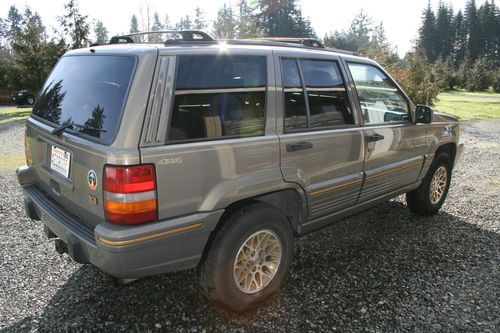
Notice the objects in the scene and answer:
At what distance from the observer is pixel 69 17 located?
72.7ft

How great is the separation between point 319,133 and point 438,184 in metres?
2.55

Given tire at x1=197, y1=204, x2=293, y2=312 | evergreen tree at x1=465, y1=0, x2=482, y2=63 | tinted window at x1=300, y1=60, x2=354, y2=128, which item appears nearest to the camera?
tire at x1=197, y1=204, x2=293, y2=312

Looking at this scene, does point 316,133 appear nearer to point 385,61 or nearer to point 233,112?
point 233,112

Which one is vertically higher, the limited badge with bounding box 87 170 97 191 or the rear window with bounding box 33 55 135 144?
the rear window with bounding box 33 55 135 144

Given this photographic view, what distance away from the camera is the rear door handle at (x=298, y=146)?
9.46 feet

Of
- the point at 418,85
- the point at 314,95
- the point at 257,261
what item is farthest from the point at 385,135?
the point at 418,85

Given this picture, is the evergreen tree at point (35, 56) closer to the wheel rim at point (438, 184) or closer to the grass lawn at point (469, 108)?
the grass lawn at point (469, 108)

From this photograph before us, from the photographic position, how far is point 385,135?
377 cm

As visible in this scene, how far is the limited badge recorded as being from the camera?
2364 mm

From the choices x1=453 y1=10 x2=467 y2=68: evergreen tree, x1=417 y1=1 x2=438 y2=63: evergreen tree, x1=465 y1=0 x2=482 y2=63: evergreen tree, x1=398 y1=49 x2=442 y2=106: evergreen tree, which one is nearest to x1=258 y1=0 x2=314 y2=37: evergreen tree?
x1=417 y1=1 x2=438 y2=63: evergreen tree

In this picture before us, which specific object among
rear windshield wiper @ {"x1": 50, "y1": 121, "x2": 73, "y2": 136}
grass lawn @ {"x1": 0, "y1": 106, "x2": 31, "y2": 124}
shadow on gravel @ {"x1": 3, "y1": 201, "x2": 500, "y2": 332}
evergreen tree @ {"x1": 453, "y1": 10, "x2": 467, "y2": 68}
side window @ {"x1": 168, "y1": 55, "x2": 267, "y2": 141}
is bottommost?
shadow on gravel @ {"x1": 3, "y1": 201, "x2": 500, "y2": 332}

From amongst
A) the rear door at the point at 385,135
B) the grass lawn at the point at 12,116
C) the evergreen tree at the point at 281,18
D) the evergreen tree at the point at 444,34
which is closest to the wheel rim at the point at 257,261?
the rear door at the point at 385,135

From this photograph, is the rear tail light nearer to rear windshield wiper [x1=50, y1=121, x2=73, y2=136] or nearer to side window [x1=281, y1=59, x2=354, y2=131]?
rear windshield wiper [x1=50, y1=121, x2=73, y2=136]

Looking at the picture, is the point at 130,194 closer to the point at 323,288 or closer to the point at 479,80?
the point at 323,288
